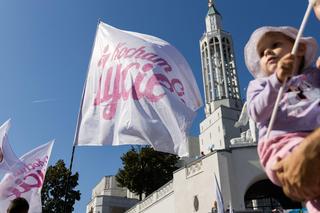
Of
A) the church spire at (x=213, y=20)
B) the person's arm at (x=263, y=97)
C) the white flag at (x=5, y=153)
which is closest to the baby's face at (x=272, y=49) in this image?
the person's arm at (x=263, y=97)

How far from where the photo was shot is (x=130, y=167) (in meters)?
38.2

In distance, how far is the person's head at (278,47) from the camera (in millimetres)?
1892

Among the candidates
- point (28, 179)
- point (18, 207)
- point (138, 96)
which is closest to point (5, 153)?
point (28, 179)

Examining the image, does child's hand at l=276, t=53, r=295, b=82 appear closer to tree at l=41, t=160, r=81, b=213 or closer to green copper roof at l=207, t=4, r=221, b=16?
tree at l=41, t=160, r=81, b=213

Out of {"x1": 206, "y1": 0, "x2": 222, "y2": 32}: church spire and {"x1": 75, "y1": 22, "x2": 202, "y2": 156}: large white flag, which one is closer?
{"x1": 75, "y1": 22, "x2": 202, "y2": 156}: large white flag

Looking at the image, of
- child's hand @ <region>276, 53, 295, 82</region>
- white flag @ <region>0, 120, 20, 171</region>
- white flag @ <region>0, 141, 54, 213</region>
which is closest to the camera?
child's hand @ <region>276, 53, 295, 82</region>

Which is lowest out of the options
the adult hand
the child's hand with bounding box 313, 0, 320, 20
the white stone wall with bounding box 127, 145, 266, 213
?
the adult hand

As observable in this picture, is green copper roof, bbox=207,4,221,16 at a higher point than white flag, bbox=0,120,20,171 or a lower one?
higher

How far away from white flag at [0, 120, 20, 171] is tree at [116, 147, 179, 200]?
28.7 meters

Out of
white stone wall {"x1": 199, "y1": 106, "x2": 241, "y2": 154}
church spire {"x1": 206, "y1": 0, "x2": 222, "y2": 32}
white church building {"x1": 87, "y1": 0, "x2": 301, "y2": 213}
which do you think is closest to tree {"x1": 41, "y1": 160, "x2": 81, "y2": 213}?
white church building {"x1": 87, "y1": 0, "x2": 301, "y2": 213}

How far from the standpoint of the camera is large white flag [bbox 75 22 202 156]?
6.05 m

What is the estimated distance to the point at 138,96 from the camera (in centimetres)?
633

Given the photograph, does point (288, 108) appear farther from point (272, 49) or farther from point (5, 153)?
point (5, 153)

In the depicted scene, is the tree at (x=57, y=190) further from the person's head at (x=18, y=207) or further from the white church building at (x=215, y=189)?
the person's head at (x=18, y=207)
